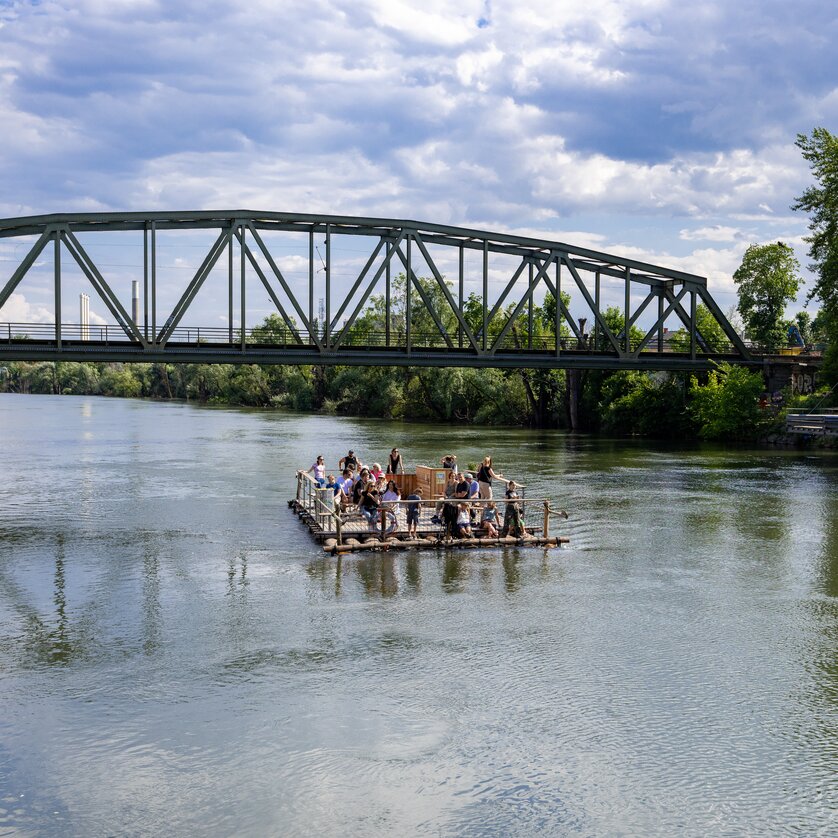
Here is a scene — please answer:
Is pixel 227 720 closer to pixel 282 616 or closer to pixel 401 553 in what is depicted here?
pixel 282 616

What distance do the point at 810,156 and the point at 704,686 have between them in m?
55.4

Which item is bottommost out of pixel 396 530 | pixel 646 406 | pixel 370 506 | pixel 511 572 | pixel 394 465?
pixel 511 572

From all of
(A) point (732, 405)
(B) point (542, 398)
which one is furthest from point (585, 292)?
(B) point (542, 398)

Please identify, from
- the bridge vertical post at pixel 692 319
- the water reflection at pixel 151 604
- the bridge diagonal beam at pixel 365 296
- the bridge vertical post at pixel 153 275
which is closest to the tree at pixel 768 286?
the bridge vertical post at pixel 692 319

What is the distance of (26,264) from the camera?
157ft

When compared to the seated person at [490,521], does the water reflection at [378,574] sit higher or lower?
lower

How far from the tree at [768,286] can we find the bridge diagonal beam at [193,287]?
4757cm

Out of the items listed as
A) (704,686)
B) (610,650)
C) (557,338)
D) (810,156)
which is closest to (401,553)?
(610,650)

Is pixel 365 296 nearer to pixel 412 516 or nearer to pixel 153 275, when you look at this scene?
pixel 153 275

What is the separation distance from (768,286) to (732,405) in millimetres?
16430

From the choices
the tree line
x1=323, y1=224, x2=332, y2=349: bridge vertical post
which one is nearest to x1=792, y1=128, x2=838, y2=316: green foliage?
the tree line

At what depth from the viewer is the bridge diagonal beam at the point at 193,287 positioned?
4866 centimetres

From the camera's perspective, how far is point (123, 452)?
5962cm

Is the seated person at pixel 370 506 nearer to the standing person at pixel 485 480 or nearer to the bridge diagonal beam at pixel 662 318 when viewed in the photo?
the standing person at pixel 485 480
